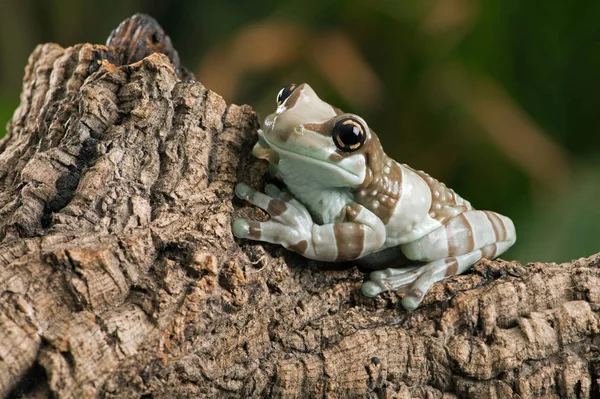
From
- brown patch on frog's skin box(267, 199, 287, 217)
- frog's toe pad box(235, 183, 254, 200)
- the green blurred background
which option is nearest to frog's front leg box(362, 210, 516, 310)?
brown patch on frog's skin box(267, 199, 287, 217)

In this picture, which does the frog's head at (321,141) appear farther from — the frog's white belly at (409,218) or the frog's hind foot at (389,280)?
the frog's hind foot at (389,280)

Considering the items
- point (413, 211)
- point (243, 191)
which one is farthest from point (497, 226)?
point (243, 191)

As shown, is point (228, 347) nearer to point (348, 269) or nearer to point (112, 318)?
point (112, 318)

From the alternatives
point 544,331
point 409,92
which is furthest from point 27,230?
point 409,92

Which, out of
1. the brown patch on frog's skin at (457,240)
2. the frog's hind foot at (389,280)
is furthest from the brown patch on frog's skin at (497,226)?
the frog's hind foot at (389,280)

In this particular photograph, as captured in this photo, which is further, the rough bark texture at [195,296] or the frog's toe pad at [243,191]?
the frog's toe pad at [243,191]

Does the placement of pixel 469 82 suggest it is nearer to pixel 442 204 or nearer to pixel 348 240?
pixel 442 204

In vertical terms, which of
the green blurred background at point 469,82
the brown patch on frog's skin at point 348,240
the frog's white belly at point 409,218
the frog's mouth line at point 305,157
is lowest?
the brown patch on frog's skin at point 348,240
